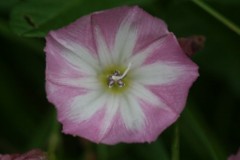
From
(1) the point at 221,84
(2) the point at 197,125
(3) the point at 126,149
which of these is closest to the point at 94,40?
(2) the point at 197,125

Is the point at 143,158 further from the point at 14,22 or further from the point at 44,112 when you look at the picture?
the point at 14,22

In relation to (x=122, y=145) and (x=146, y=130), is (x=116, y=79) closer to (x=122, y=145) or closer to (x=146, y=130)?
(x=146, y=130)

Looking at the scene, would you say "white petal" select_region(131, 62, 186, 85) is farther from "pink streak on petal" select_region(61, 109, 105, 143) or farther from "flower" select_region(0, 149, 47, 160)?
"flower" select_region(0, 149, 47, 160)

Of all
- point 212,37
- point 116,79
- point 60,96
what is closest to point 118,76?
point 116,79

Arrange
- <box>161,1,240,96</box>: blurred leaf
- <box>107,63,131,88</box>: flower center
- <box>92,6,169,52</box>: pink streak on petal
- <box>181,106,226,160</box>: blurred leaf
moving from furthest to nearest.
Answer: <box>161,1,240,96</box>: blurred leaf, <box>181,106,226,160</box>: blurred leaf, <box>107,63,131,88</box>: flower center, <box>92,6,169,52</box>: pink streak on petal

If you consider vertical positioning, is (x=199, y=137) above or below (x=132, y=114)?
below

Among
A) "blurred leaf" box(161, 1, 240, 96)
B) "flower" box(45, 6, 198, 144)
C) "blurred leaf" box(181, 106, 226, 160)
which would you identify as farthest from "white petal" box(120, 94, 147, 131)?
"blurred leaf" box(161, 1, 240, 96)

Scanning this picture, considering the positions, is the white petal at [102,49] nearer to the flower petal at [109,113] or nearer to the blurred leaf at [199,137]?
the flower petal at [109,113]

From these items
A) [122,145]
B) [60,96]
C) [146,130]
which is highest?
[60,96]
